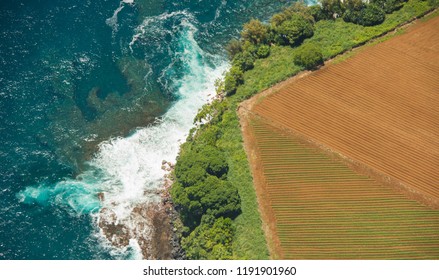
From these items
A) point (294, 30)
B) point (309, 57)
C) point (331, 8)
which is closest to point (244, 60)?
point (294, 30)

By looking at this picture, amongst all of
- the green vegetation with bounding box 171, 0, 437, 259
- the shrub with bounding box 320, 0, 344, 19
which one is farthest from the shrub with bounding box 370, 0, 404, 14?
the shrub with bounding box 320, 0, 344, 19

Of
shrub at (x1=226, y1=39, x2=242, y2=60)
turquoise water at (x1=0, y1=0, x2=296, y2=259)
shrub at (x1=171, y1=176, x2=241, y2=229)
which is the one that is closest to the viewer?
shrub at (x1=171, y1=176, x2=241, y2=229)

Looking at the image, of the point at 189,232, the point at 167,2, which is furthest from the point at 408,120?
the point at 167,2

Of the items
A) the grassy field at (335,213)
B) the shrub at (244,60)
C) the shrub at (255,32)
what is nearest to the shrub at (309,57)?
the shrub at (255,32)

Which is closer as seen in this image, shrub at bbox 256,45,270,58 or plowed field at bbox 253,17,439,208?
A: plowed field at bbox 253,17,439,208

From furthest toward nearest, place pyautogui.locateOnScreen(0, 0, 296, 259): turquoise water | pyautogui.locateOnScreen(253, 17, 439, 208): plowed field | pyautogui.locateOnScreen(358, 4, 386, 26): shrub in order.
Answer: pyautogui.locateOnScreen(358, 4, 386, 26): shrub < pyautogui.locateOnScreen(253, 17, 439, 208): plowed field < pyautogui.locateOnScreen(0, 0, 296, 259): turquoise water

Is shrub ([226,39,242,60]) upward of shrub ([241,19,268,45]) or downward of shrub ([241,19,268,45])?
downward

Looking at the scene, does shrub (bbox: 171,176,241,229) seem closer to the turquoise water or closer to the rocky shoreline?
the rocky shoreline
